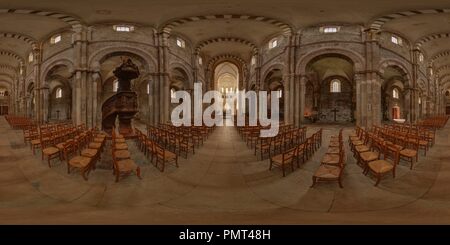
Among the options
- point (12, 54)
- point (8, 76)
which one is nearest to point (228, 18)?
point (12, 54)

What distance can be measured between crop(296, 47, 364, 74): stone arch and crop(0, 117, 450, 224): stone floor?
15091mm

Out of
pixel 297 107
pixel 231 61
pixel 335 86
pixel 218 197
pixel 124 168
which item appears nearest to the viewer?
pixel 218 197

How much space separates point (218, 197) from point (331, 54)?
20146mm

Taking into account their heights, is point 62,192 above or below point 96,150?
below

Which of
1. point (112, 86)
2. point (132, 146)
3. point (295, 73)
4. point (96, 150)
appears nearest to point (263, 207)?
point (96, 150)

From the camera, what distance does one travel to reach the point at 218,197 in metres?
5.28

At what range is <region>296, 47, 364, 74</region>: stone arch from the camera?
821 inches

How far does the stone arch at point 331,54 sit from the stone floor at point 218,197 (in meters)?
15.1

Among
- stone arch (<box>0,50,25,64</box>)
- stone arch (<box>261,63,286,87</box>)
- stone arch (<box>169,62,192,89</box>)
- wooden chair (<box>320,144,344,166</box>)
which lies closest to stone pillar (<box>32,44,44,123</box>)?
stone arch (<box>0,50,25,64</box>)

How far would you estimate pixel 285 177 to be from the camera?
6.53 m

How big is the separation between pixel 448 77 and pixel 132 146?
52969 millimetres

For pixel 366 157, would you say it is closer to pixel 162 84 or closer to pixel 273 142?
pixel 273 142

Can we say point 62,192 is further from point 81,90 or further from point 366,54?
point 366,54

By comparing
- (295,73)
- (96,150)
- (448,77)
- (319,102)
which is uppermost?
(448,77)
